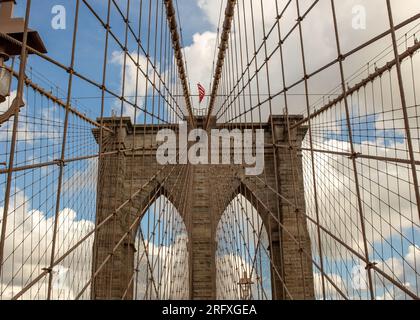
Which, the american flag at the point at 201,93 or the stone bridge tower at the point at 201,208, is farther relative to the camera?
the american flag at the point at 201,93

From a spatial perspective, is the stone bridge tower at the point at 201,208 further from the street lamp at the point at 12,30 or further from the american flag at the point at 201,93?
the street lamp at the point at 12,30

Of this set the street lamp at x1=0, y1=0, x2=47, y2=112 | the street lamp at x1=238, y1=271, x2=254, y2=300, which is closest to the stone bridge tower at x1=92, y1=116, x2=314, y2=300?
the street lamp at x1=238, y1=271, x2=254, y2=300

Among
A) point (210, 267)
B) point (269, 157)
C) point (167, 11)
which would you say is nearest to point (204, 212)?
point (210, 267)

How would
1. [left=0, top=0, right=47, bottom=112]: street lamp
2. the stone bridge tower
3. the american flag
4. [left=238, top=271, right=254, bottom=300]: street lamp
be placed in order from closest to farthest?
[left=0, top=0, right=47, bottom=112]: street lamp → [left=238, top=271, right=254, bottom=300]: street lamp → the stone bridge tower → the american flag

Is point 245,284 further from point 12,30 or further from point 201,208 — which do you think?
point 12,30

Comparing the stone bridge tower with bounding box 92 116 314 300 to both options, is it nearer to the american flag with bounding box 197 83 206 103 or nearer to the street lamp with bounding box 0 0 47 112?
the american flag with bounding box 197 83 206 103

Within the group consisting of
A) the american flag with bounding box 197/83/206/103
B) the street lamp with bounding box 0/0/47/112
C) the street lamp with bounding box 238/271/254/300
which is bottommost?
the street lamp with bounding box 238/271/254/300

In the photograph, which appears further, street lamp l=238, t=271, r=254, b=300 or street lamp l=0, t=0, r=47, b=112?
street lamp l=238, t=271, r=254, b=300

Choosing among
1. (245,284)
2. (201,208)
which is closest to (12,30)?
(245,284)

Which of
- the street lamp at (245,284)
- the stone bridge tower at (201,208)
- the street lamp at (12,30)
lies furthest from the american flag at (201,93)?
the street lamp at (12,30)
